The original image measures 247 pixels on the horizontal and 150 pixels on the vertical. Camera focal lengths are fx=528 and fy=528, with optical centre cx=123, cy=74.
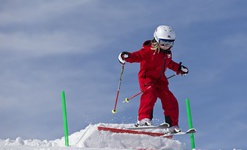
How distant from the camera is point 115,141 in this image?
30.1 feet

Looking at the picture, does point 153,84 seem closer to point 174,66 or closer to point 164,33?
point 174,66

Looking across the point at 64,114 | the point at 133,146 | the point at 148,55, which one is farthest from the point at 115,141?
the point at 148,55

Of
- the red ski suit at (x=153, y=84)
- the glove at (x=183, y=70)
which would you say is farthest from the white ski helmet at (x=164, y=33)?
the glove at (x=183, y=70)

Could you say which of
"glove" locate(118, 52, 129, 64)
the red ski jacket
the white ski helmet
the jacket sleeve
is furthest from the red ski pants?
the white ski helmet

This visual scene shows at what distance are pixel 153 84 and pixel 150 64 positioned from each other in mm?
357

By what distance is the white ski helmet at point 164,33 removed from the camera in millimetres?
9086

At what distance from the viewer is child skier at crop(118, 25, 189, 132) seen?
9.10m

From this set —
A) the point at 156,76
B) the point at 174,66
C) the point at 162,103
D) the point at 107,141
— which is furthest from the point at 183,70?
the point at 107,141

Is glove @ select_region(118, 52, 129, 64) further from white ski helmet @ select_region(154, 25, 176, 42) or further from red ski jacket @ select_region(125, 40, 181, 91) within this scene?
white ski helmet @ select_region(154, 25, 176, 42)

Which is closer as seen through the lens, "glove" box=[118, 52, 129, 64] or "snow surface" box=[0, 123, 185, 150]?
"glove" box=[118, 52, 129, 64]

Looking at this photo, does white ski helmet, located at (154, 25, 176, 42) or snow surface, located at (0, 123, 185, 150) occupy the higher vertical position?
white ski helmet, located at (154, 25, 176, 42)

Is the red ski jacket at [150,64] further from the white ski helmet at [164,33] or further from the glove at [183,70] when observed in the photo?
the glove at [183,70]

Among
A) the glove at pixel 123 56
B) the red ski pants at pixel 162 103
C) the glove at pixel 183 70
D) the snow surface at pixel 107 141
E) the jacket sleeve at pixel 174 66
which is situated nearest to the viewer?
the glove at pixel 123 56

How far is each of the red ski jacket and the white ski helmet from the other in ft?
0.79
